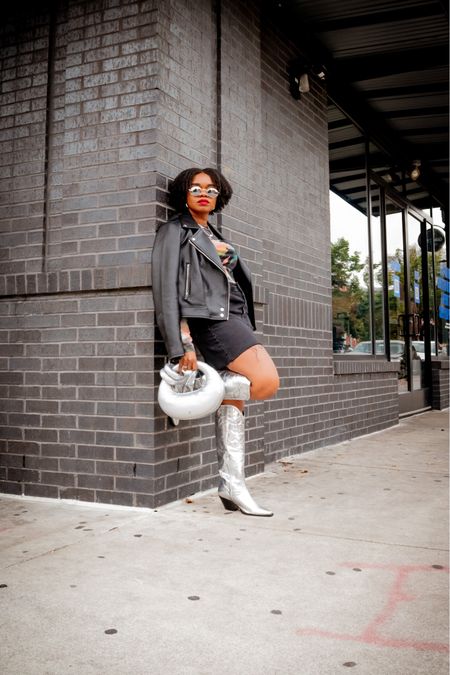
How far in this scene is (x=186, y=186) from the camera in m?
3.77

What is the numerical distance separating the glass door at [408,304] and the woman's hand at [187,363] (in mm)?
6280

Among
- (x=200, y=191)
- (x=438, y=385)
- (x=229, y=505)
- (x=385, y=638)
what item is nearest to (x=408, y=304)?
(x=438, y=385)

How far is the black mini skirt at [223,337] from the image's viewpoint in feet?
11.8

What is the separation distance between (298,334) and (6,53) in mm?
3568

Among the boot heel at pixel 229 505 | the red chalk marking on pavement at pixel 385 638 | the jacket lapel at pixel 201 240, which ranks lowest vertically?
the red chalk marking on pavement at pixel 385 638

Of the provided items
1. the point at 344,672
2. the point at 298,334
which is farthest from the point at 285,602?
the point at 298,334

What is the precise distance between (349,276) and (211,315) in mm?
4582

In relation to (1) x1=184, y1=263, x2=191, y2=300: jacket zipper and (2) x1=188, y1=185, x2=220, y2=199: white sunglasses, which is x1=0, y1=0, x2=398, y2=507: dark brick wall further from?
(1) x1=184, y1=263, x2=191, y2=300: jacket zipper

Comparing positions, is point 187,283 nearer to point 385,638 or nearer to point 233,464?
point 233,464

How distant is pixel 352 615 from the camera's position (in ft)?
7.36

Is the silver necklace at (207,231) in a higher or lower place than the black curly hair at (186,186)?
lower

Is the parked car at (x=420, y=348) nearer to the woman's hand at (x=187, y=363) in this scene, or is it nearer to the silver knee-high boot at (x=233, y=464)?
the silver knee-high boot at (x=233, y=464)

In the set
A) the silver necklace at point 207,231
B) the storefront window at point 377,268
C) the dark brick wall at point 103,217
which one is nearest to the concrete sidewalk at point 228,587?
the dark brick wall at point 103,217

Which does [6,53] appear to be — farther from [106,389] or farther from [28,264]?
[106,389]
